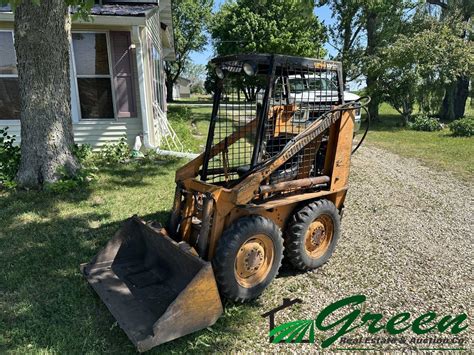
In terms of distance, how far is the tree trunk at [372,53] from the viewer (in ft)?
55.4

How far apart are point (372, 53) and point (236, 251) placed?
62.6 ft

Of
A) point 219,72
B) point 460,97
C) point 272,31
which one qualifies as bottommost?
point 219,72

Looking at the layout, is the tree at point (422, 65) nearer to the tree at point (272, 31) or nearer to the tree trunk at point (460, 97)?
the tree trunk at point (460, 97)

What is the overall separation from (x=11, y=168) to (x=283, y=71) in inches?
210

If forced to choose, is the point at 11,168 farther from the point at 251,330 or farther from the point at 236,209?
the point at 251,330

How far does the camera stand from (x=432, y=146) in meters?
11.1

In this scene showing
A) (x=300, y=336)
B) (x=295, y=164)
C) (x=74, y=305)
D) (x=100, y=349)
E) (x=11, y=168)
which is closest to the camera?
(x=100, y=349)

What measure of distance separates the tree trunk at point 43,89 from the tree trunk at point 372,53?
47.8 ft

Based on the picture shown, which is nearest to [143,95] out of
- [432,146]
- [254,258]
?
[254,258]

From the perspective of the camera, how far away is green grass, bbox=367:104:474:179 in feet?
28.1

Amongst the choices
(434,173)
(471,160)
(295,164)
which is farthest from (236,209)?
(471,160)

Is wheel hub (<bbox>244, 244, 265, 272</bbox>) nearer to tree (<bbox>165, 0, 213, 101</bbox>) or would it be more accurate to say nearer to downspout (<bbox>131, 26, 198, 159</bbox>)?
downspout (<bbox>131, 26, 198, 159</bbox>)

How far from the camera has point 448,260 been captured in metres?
3.98

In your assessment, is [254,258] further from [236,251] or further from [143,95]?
[143,95]
